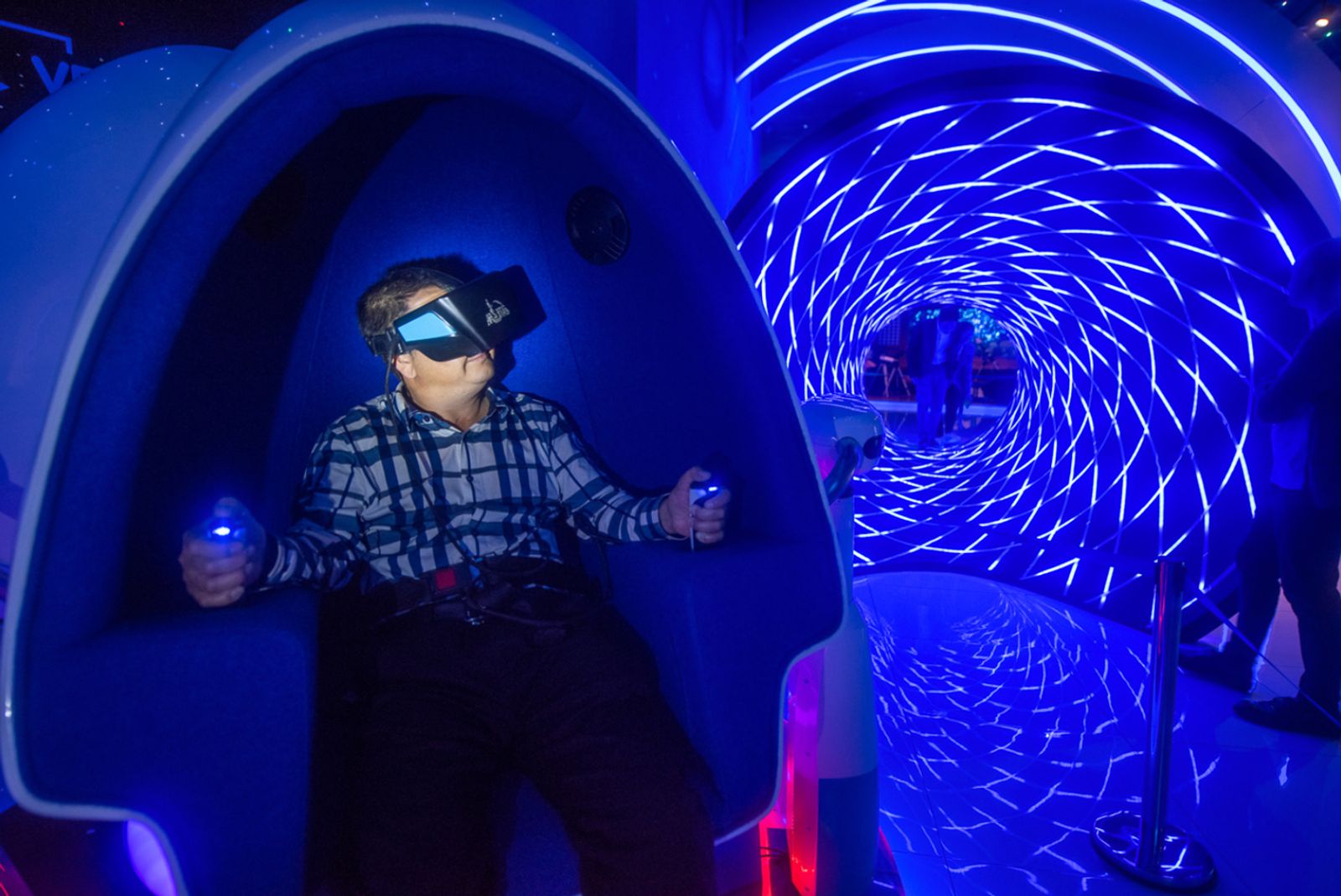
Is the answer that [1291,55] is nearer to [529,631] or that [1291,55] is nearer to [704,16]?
[704,16]

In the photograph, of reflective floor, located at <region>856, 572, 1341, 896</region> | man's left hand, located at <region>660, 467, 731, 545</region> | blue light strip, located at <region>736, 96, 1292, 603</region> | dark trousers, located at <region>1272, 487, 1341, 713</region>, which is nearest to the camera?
man's left hand, located at <region>660, 467, 731, 545</region>

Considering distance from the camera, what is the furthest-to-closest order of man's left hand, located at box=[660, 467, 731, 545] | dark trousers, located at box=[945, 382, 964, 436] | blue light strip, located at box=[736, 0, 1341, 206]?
1. dark trousers, located at box=[945, 382, 964, 436]
2. blue light strip, located at box=[736, 0, 1341, 206]
3. man's left hand, located at box=[660, 467, 731, 545]

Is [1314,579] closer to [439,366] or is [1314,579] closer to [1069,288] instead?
[1069,288]

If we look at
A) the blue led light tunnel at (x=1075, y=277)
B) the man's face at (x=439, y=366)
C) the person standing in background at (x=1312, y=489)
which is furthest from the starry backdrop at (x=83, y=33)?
the person standing in background at (x=1312, y=489)

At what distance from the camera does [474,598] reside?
155 centimetres

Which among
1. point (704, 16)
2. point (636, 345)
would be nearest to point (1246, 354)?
point (704, 16)

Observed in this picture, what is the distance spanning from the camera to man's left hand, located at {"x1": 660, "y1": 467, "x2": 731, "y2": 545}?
1.51m

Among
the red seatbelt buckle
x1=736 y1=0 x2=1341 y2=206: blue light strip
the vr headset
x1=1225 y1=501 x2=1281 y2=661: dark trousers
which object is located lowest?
x1=1225 y1=501 x2=1281 y2=661: dark trousers

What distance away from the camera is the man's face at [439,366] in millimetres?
1633

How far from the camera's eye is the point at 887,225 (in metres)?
4.67

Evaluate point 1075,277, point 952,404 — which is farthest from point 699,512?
point 952,404

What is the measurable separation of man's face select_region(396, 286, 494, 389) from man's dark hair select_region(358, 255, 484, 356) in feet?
0.07

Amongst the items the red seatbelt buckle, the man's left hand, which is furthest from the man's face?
the man's left hand

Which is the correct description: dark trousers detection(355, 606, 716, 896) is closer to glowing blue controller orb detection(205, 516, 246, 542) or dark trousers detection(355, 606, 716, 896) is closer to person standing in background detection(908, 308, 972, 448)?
Result: glowing blue controller orb detection(205, 516, 246, 542)
